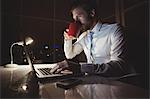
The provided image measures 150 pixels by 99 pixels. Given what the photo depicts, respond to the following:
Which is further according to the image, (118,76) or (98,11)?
(98,11)

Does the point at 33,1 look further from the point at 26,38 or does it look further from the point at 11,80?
the point at 11,80

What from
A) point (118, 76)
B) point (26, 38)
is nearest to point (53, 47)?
point (26, 38)

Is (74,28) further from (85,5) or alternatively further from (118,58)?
(118,58)

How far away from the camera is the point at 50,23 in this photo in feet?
4.42

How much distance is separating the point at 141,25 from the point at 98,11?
0.99ft

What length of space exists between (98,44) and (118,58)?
0.17m

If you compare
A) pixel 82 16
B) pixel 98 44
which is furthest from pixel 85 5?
pixel 98 44

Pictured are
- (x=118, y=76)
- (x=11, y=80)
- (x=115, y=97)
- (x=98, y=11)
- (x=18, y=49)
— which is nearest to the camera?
(x=115, y=97)

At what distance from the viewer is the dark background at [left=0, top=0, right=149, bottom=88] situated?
1.23 m

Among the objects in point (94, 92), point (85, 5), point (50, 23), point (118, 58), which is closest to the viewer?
point (94, 92)

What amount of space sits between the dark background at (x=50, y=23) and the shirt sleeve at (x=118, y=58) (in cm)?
8

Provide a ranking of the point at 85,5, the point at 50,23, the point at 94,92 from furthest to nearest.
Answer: the point at 50,23 < the point at 85,5 < the point at 94,92

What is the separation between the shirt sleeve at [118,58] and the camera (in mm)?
1071

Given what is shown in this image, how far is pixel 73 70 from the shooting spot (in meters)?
0.98
